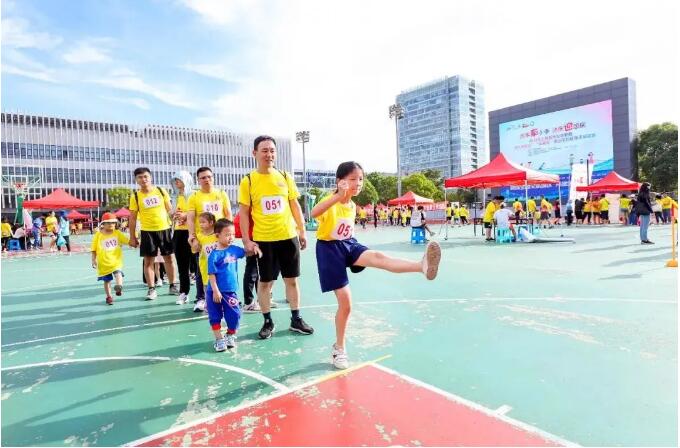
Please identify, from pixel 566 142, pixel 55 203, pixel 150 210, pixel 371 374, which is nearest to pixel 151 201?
pixel 150 210

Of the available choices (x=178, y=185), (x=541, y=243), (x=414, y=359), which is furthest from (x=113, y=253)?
(x=541, y=243)

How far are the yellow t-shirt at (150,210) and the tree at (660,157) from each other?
162 feet

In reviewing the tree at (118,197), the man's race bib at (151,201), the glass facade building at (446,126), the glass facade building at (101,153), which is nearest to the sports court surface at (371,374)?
the man's race bib at (151,201)

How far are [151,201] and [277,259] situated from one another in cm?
282

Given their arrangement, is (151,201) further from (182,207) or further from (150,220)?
(182,207)

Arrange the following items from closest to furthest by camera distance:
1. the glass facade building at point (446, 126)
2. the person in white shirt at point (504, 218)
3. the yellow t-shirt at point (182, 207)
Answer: the yellow t-shirt at point (182, 207) < the person in white shirt at point (504, 218) < the glass facade building at point (446, 126)

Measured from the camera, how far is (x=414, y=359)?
3.20 meters

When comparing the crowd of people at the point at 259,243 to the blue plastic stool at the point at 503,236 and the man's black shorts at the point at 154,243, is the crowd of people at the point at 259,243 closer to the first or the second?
the man's black shorts at the point at 154,243

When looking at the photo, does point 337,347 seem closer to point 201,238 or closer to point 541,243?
point 201,238

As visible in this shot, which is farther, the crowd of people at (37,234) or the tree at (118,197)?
the tree at (118,197)

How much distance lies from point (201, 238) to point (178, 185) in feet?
3.78

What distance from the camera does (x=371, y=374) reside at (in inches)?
115

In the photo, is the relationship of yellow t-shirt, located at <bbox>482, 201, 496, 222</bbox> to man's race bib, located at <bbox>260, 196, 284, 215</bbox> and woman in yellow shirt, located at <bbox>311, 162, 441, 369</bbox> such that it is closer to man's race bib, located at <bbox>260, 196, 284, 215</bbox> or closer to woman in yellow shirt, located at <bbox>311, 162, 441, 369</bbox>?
man's race bib, located at <bbox>260, 196, 284, 215</bbox>

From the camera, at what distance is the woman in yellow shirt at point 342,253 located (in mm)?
3047
